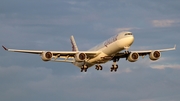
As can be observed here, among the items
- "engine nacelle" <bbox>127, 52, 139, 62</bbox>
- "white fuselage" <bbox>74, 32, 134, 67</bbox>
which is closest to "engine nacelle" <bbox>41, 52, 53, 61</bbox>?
"white fuselage" <bbox>74, 32, 134, 67</bbox>

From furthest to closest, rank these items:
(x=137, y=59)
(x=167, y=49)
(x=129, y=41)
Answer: (x=167, y=49) → (x=137, y=59) → (x=129, y=41)

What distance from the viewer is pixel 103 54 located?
349ft

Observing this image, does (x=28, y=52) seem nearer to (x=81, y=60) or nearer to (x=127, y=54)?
(x=81, y=60)

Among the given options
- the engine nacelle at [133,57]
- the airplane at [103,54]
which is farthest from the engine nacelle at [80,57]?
the engine nacelle at [133,57]

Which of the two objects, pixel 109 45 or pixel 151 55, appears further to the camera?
pixel 151 55

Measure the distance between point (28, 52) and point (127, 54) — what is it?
639 inches

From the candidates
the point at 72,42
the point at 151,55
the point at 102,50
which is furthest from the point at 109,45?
the point at 72,42

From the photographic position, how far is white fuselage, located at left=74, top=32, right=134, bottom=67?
101988 millimetres

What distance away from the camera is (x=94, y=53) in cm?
10788

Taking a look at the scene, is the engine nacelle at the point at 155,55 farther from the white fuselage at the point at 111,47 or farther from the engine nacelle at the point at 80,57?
the engine nacelle at the point at 80,57

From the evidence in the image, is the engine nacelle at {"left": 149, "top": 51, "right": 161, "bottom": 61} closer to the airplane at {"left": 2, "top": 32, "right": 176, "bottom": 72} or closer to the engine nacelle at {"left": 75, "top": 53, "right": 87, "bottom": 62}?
the airplane at {"left": 2, "top": 32, "right": 176, "bottom": 72}

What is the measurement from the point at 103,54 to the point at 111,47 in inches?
122

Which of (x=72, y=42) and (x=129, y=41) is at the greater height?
(x=72, y=42)

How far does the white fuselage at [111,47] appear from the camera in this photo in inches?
4015
